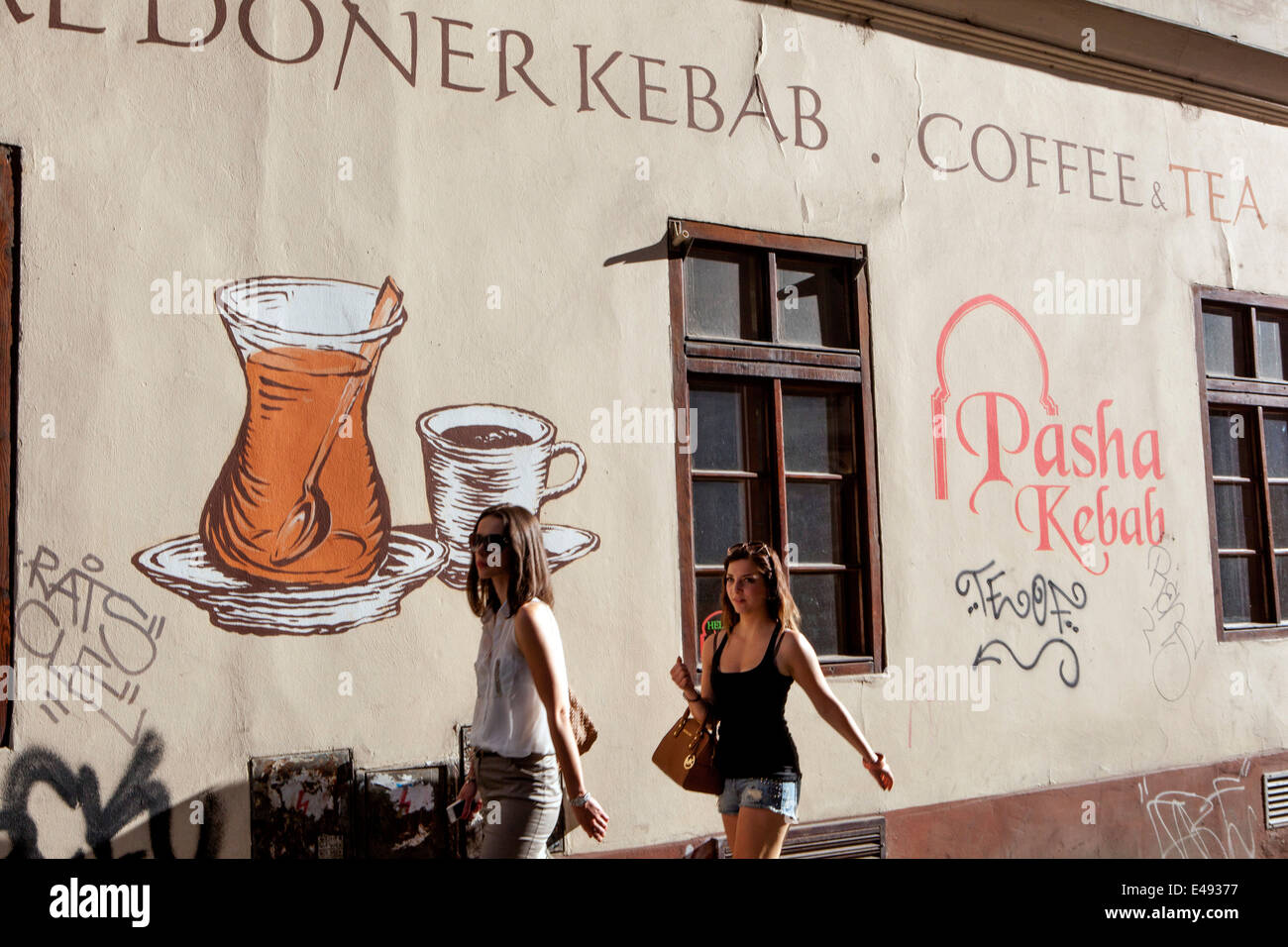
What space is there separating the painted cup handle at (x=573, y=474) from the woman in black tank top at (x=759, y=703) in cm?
107

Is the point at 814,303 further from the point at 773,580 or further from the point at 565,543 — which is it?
the point at 773,580

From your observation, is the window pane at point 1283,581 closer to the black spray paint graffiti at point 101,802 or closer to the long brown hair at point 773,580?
the long brown hair at point 773,580

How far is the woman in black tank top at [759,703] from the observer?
3979mm

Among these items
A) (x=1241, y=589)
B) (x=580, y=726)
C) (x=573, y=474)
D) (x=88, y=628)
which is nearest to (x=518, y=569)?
(x=580, y=726)

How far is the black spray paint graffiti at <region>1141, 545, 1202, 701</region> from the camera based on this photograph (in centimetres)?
659

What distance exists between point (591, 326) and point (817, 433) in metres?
1.35

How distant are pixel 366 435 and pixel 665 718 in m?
1.78

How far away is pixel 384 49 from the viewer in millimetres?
4902

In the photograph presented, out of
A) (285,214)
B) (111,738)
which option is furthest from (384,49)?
(111,738)

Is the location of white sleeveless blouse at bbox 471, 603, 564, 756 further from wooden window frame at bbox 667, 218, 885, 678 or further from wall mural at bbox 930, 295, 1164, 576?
wall mural at bbox 930, 295, 1164, 576

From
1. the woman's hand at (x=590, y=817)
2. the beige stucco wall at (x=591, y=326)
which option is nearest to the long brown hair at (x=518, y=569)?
the woman's hand at (x=590, y=817)

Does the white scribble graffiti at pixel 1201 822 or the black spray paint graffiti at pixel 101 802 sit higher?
the black spray paint graffiti at pixel 101 802

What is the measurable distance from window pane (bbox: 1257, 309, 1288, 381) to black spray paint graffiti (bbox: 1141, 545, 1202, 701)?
155 centimetres

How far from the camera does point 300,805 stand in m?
4.41
